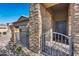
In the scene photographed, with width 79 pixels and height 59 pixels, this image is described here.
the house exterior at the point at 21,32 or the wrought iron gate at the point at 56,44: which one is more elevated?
the house exterior at the point at 21,32

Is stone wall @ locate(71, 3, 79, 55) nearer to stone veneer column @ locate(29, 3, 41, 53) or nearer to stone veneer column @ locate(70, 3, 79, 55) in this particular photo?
stone veneer column @ locate(70, 3, 79, 55)

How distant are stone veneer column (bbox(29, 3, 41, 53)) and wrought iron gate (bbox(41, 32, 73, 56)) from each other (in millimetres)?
77

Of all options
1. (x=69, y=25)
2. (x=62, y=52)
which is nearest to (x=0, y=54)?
(x=62, y=52)

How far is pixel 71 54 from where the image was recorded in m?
1.81

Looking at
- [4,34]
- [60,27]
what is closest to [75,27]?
[60,27]

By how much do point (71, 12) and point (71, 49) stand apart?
435mm

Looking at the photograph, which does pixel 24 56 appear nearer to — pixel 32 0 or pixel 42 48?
pixel 42 48

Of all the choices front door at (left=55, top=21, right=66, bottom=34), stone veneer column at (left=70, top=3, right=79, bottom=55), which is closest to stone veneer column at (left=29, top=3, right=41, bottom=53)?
front door at (left=55, top=21, right=66, bottom=34)

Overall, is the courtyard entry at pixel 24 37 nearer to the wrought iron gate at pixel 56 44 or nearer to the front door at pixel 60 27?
the wrought iron gate at pixel 56 44

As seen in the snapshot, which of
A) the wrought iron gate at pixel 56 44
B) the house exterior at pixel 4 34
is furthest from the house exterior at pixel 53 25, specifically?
the house exterior at pixel 4 34

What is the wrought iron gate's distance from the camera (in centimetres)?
181

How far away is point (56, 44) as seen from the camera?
6.13ft

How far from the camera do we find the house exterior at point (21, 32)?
6.24 ft

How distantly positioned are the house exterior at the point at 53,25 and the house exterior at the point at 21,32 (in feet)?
0.21
